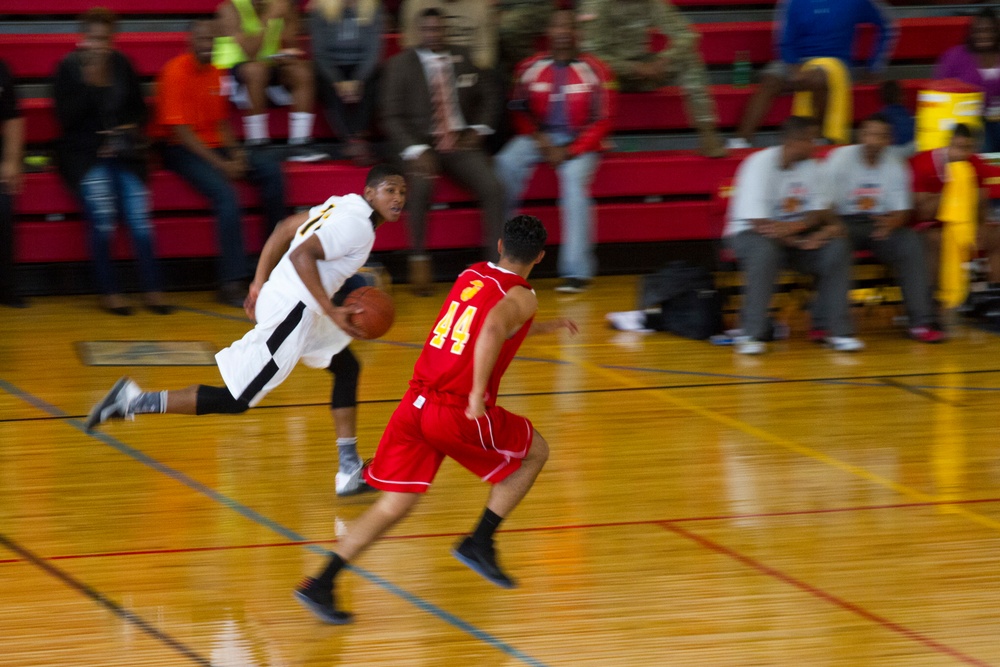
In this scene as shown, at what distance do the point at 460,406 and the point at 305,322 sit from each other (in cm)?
126

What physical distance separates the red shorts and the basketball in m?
0.91

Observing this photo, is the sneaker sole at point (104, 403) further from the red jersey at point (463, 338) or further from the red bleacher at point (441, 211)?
the red bleacher at point (441, 211)

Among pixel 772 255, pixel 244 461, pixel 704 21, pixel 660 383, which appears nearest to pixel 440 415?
pixel 244 461

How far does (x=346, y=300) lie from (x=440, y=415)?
1247 mm

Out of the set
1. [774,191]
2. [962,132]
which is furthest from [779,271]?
[962,132]

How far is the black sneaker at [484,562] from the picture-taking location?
4758 mm

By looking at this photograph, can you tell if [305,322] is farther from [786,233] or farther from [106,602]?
[786,233]

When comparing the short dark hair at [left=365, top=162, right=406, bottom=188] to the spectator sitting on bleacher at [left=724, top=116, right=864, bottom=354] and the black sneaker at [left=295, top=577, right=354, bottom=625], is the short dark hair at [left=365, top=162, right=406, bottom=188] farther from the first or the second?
the spectator sitting on bleacher at [left=724, top=116, right=864, bottom=354]

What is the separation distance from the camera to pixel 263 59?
10.0 m

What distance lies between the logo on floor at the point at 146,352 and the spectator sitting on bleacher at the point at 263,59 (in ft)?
7.14

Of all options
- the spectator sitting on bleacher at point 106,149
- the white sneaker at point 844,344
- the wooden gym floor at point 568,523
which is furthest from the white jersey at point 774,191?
the spectator sitting on bleacher at point 106,149

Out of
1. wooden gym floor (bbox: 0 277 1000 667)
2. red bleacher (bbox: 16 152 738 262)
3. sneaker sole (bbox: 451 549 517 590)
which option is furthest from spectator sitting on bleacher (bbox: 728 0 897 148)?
sneaker sole (bbox: 451 549 517 590)

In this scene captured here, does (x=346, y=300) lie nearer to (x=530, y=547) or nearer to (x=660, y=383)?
(x=530, y=547)

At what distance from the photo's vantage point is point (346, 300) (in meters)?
5.56
